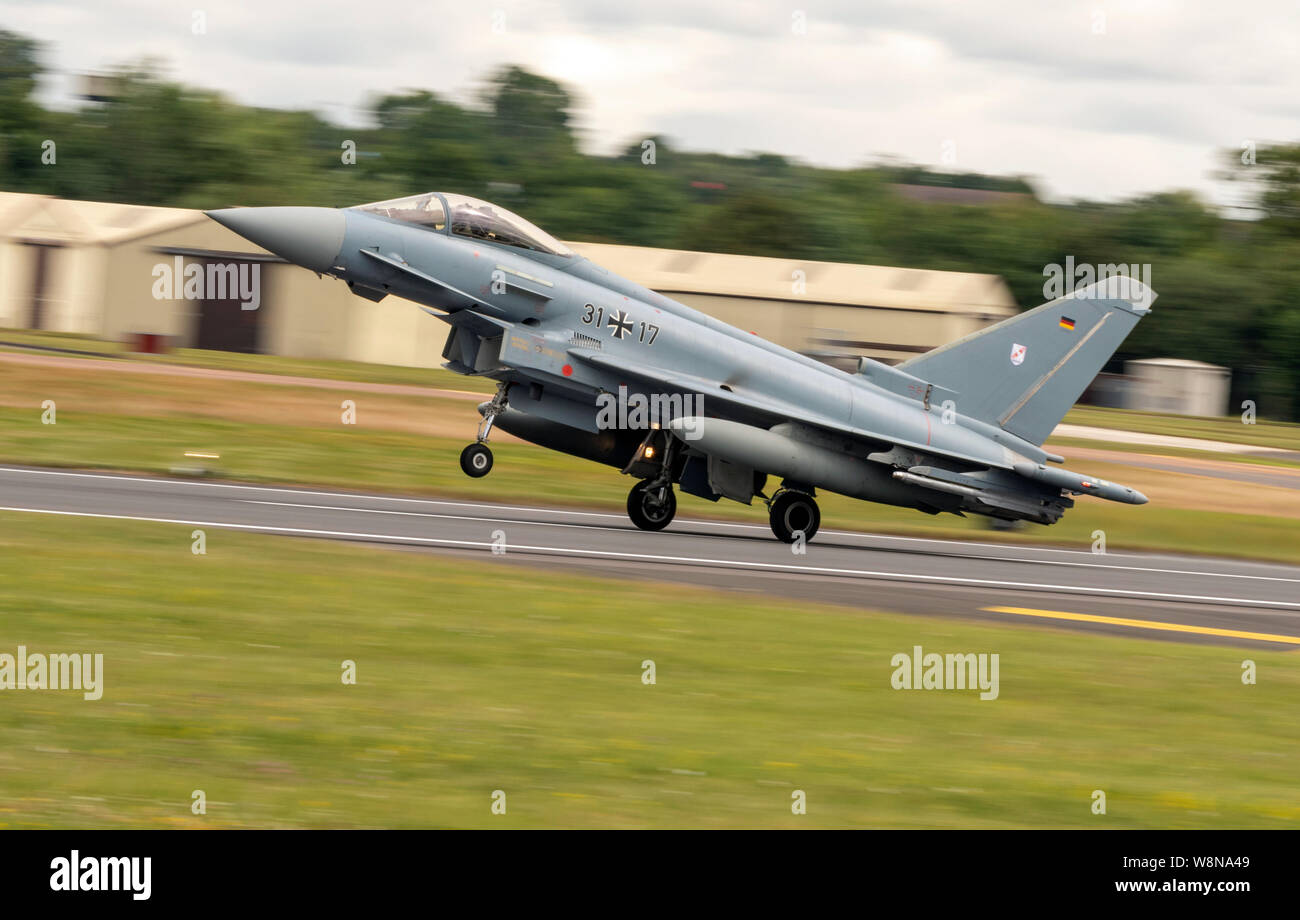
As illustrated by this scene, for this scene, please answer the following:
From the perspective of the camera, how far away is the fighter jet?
17797 millimetres

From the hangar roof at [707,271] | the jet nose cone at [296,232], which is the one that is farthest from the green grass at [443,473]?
the hangar roof at [707,271]

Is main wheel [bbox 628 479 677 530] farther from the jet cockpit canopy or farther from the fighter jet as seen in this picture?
the jet cockpit canopy

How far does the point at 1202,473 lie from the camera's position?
34.4m

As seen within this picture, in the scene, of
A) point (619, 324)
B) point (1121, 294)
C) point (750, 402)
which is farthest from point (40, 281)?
point (1121, 294)

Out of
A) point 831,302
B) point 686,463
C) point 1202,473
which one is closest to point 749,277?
point 831,302

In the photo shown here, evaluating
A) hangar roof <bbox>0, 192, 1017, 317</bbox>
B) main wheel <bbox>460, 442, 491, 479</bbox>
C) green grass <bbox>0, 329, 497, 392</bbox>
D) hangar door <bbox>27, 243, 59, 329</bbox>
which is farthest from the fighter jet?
hangar door <bbox>27, 243, 59, 329</bbox>

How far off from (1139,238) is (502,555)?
3071 inches

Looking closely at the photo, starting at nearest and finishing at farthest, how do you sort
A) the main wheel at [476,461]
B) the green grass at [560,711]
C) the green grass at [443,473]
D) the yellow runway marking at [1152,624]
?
1. the green grass at [560,711]
2. the yellow runway marking at [1152,624]
3. the main wheel at [476,461]
4. the green grass at [443,473]

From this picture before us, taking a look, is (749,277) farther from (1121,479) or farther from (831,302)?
(1121,479)

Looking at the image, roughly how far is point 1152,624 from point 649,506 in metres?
6.79

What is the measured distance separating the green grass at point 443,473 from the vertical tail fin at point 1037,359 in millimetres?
3591

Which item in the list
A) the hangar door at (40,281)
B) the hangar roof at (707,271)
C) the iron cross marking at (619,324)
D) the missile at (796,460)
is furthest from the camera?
the hangar door at (40,281)

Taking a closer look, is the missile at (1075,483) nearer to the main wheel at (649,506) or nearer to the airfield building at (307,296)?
the main wheel at (649,506)

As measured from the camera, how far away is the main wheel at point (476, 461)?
58.0 ft
